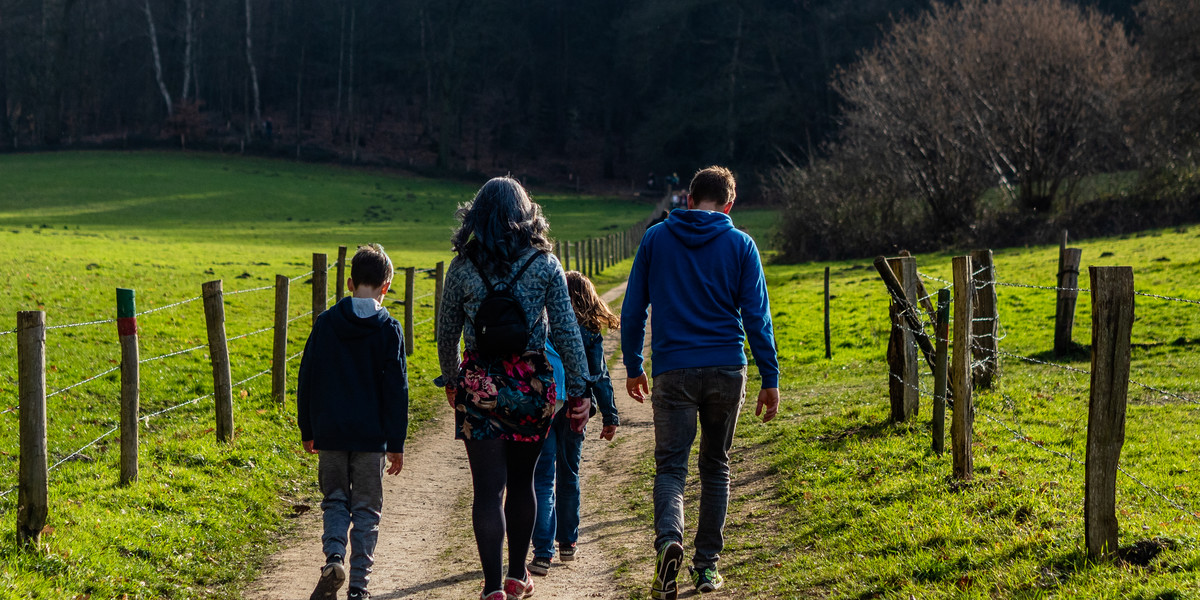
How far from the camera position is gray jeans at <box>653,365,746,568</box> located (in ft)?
16.4

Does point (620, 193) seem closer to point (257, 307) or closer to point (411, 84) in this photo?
point (411, 84)

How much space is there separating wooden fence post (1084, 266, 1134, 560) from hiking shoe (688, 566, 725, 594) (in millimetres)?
1812

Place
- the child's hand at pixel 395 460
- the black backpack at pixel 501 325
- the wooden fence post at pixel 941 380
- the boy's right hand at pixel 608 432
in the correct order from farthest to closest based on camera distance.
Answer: the wooden fence post at pixel 941 380
the boy's right hand at pixel 608 432
the child's hand at pixel 395 460
the black backpack at pixel 501 325

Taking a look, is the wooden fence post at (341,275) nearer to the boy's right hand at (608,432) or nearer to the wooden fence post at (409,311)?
the wooden fence post at (409,311)

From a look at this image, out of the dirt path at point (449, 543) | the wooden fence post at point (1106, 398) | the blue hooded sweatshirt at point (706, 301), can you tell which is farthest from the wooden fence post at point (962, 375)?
the blue hooded sweatshirt at point (706, 301)

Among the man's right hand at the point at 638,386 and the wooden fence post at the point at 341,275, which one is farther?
the wooden fence post at the point at 341,275

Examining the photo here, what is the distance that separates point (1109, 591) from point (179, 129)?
71153 millimetres

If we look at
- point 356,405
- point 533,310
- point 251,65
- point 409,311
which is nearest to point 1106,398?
point 533,310

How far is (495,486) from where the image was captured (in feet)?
15.9

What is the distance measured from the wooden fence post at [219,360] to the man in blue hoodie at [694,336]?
482 cm

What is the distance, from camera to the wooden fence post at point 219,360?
8.69m

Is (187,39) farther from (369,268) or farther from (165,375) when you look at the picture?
(369,268)

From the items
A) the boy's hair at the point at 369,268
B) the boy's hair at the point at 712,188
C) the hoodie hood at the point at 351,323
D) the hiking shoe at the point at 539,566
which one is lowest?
the hiking shoe at the point at 539,566

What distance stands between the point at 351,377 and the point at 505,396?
934mm
